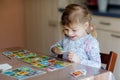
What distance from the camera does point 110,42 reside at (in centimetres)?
283

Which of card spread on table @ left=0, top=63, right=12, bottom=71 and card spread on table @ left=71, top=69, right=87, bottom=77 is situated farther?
card spread on table @ left=0, top=63, right=12, bottom=71

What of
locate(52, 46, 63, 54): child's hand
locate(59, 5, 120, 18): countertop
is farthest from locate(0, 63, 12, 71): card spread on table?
locate(59, 5, 120, 18): countertop

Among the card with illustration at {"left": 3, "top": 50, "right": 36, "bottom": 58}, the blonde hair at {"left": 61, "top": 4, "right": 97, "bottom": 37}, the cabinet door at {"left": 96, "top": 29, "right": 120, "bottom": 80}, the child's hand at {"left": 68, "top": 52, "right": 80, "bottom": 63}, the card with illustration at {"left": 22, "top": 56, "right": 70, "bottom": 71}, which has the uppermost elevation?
the blonde hair at {"left": 61, "top": 4, "right": 97, "bottom": 37}

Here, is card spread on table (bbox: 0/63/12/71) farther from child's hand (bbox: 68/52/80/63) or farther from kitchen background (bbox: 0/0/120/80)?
kitchen background (bbox: 0/0/120/80)

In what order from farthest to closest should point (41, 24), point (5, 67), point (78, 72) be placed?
point (41, 24), point (5, 67), point (78, 72)

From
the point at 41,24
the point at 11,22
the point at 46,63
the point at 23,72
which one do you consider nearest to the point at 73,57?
the point at 46,63

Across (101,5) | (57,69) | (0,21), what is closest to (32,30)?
(0,21)

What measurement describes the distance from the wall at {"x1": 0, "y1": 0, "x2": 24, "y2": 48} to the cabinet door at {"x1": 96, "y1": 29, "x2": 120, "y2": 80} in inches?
50.4

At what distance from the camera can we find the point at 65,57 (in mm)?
1581

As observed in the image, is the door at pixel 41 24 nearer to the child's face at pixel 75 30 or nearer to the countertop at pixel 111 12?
the countertop at pixel 111 12

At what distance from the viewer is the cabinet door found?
2.77 metres

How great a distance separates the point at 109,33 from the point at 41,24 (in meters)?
1.04

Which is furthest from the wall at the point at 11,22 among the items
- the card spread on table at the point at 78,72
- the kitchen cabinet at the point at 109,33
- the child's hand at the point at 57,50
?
the card spread on table at the point at 78,72

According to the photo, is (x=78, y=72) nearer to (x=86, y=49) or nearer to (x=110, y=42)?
(x=86, y=49)
